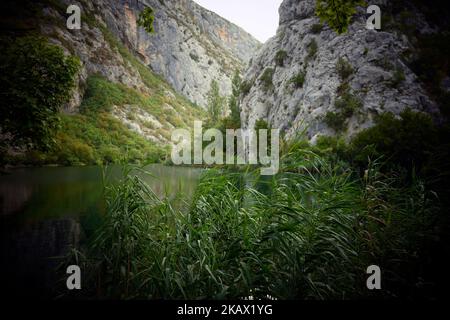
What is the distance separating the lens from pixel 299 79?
35.1m

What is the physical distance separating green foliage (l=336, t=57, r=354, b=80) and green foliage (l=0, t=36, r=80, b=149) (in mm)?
29984

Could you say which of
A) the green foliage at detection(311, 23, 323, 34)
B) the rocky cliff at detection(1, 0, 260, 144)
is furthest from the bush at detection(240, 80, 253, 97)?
the rocky cliff at detection(1, 0, 260, 144)

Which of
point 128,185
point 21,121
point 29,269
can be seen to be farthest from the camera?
point 21,121

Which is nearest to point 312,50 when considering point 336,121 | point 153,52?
point 336,121

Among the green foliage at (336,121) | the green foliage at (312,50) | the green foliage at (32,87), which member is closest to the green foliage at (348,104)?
the green foliage at (336,121)

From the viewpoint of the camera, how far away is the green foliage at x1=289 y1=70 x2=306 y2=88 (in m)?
35.0

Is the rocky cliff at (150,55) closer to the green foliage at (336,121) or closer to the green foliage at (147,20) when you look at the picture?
the green foliage at (336,121)

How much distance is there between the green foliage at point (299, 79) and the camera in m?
35.0

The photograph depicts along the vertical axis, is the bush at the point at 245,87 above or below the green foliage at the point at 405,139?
above
